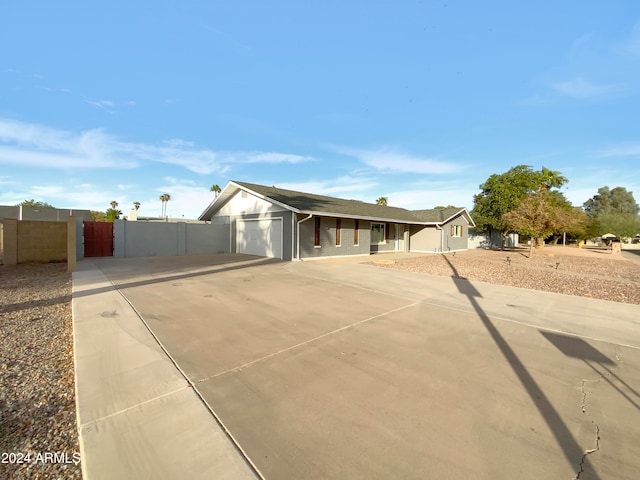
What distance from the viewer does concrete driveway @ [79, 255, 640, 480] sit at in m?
2.12

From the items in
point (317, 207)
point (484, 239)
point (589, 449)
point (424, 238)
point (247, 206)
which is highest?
point (247, 206)

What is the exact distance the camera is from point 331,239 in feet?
54.0

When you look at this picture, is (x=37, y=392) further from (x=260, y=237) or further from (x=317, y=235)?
(x=260, y=237)

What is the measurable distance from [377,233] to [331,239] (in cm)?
558

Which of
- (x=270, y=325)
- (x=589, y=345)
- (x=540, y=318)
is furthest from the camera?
(x=540, y=318)

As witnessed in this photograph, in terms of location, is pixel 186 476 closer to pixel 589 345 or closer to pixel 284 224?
pixel 589 345

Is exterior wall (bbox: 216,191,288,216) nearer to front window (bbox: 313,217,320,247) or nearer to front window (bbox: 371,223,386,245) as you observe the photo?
front window (bbox: 313,217,320,247)

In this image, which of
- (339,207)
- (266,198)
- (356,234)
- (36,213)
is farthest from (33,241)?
(36,213)

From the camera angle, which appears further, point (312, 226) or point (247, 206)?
point (247, 206)

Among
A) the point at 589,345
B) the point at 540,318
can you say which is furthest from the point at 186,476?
the point at 540,318

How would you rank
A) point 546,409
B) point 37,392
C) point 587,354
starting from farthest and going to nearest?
point 587,354 < point 37,392 < point 546,409

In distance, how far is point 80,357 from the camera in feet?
11.8

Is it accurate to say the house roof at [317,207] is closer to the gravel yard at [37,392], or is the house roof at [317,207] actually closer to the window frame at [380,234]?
the window frame at [380,234]

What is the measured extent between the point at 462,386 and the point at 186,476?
2.77 metres
